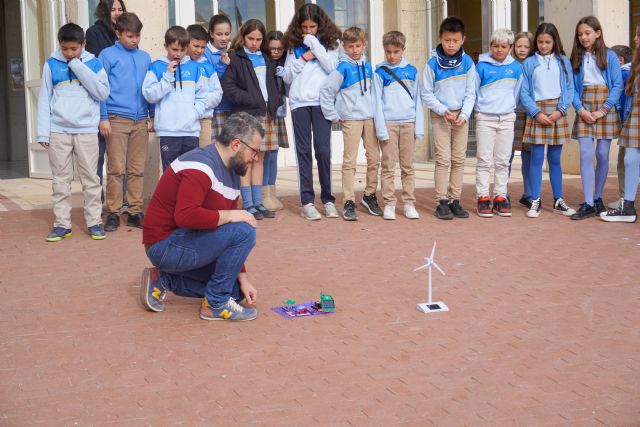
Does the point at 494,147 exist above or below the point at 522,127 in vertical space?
below

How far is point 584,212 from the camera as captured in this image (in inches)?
350

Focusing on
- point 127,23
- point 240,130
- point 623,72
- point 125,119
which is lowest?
point 240,130

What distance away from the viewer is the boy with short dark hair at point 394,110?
870 centimetres

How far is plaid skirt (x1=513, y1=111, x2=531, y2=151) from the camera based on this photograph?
9.37m

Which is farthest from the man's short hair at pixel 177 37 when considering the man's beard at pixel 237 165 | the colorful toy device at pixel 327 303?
the colorful toy device at pixel 327 303

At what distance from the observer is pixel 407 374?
14.4ft

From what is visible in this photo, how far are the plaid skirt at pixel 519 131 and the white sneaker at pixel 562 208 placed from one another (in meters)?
0.65

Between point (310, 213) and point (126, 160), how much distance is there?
6.14 feet

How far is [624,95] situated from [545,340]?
4866mm

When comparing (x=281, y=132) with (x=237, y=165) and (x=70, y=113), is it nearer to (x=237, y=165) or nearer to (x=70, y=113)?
(x=70, y=113)

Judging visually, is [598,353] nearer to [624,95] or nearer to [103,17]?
[624,95]

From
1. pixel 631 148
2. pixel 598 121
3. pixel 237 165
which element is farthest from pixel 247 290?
pixel 598 121

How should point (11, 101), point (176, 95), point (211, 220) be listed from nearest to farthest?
1. point (211, 220)
2. point (176, 95)
3. point (11, 101)

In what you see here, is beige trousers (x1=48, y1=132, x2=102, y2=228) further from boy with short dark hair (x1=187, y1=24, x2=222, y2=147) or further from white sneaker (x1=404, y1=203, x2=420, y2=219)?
white sneaker (x1=404, y1=203, x2=420, y2=219)
